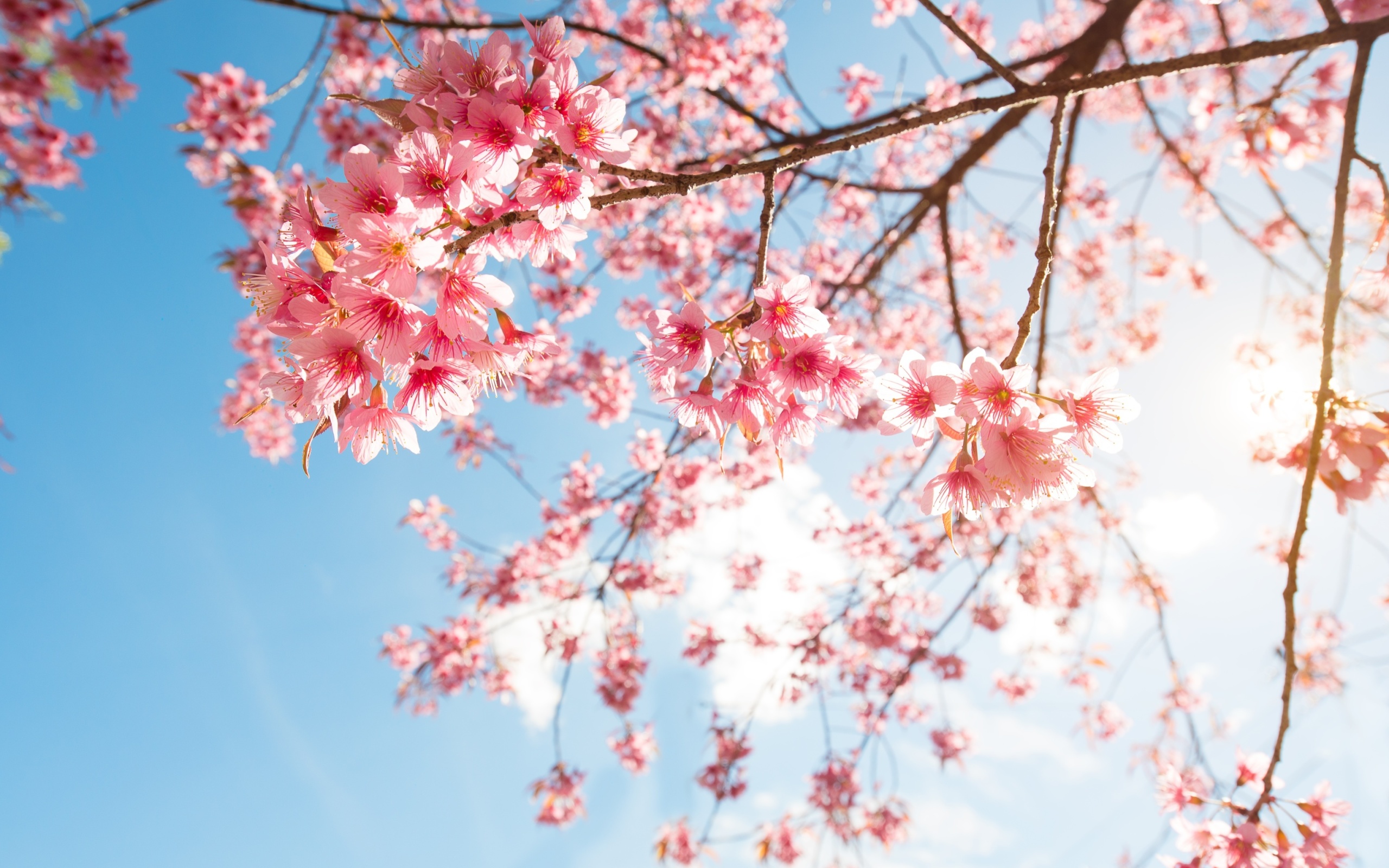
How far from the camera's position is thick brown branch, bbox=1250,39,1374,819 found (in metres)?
1.46

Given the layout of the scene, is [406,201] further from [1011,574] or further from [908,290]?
[1011,574]

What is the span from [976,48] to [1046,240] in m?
0.53

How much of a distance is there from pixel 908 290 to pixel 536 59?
418 cm

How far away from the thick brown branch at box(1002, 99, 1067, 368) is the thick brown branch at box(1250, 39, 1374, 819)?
76cm

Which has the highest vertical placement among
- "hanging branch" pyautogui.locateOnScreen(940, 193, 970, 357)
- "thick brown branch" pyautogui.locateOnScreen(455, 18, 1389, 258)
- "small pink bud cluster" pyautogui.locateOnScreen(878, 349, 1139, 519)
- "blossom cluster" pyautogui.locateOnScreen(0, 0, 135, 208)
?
"blossom cluster" pyautogui.locateOnScreen(0, 0, 135, 208)

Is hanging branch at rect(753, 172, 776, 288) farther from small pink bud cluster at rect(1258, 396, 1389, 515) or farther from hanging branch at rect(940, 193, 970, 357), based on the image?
hanging branch at rect(940, 193, 970, 357)

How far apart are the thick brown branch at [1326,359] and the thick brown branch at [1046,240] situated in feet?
2.51

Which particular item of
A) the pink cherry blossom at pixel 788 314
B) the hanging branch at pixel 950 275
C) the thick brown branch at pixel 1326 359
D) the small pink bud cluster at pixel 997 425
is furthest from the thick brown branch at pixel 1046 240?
the hanging branch at pixel 950 275

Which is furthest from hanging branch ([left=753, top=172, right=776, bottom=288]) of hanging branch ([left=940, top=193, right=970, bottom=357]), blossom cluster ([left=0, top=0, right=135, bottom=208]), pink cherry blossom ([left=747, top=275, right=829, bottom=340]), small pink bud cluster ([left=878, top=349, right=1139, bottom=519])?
blossom cluster ([left=0, top=0, right=135, bottom=208])

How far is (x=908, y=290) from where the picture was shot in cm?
490

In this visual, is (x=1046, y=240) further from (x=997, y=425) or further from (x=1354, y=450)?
(x=1354, y=450)

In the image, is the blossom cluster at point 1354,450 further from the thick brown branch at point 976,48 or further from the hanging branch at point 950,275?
the hanging branch at point 950,275

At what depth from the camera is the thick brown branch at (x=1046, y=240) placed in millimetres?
1080

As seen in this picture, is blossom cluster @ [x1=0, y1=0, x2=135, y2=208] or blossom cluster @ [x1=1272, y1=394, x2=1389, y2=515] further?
blossom cluster @ [x1=0, y1=0, x2=135, y2=208]
